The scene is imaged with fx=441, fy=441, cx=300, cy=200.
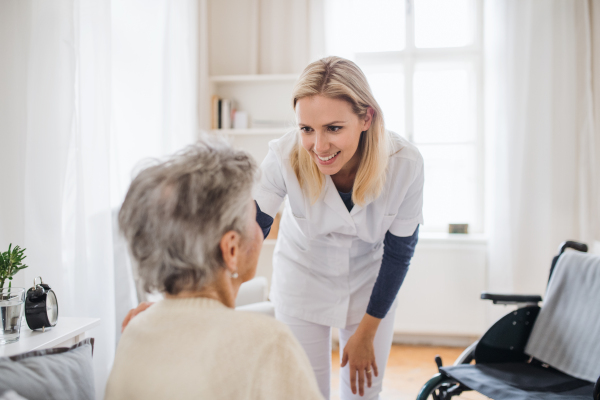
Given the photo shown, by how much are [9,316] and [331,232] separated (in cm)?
89

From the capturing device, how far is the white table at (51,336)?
1076 mm

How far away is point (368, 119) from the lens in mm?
1225

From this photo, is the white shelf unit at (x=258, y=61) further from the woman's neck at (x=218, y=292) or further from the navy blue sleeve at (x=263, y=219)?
the woman's neck at (x=218, y=292)

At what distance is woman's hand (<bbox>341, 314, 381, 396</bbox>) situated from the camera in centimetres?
127

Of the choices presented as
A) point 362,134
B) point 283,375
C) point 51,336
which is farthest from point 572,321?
point 51,336

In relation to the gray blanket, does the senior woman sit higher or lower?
higher

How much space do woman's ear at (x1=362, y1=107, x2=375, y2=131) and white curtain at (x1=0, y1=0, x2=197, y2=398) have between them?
3.57ft

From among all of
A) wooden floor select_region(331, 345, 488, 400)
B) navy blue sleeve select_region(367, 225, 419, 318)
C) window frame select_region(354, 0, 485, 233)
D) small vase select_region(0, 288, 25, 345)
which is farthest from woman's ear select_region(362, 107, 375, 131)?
window frame select_region(354, 0, 485, 233)

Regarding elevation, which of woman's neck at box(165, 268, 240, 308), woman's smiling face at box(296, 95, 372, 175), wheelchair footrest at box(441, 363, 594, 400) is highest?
woman's smiling face at box(296, 95, 372, 175)

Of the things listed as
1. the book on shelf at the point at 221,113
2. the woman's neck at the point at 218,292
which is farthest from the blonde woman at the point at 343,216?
the book on shelf at the point at 221,113

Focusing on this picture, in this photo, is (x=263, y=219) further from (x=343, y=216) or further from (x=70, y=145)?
(x=70, y=145)

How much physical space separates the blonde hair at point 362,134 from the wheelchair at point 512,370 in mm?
742

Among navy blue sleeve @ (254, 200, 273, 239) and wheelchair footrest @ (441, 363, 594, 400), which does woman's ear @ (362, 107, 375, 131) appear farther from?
wheelchair footrest @ (441, 363, 594, 400)

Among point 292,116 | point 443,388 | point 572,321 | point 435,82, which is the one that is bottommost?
point 443,388
